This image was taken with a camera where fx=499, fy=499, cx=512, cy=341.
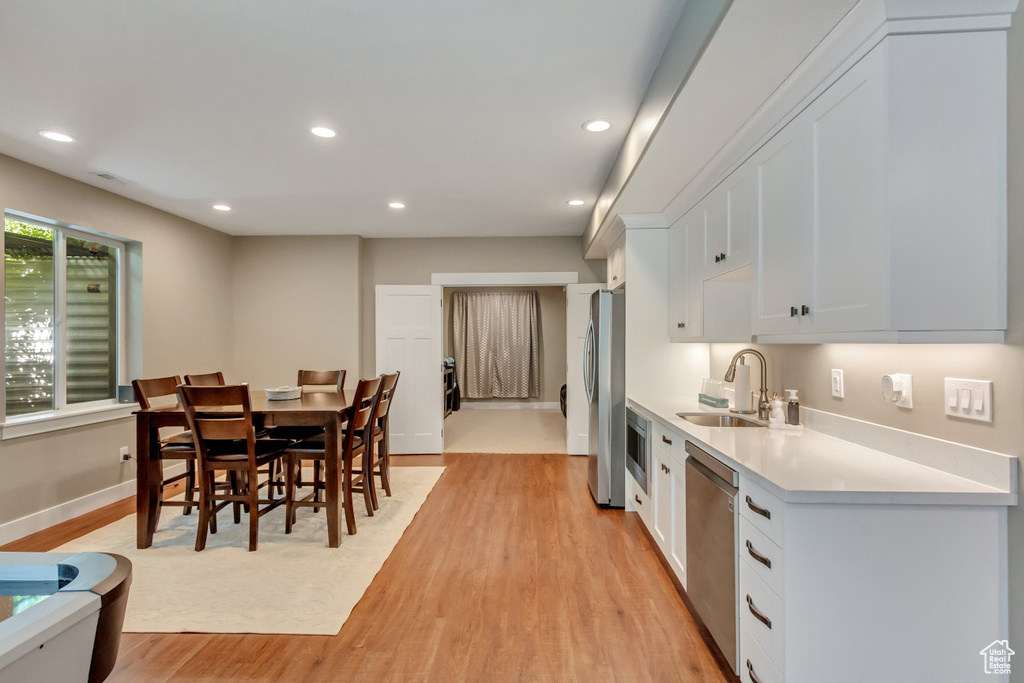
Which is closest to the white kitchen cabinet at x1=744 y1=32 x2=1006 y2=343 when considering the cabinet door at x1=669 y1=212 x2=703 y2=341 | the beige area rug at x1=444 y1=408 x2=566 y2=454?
the cabinet door at x1=669 y1=212 x2=703 y2=341

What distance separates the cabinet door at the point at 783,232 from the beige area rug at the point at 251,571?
91.1 inches

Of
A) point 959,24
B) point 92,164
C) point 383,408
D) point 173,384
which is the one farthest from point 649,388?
point 92,164

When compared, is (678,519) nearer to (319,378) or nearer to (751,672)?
(751,672)

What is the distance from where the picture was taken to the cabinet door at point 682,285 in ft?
10.3

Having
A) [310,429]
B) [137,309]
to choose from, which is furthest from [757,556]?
[137,309]

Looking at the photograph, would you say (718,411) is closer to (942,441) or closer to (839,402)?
(839,402)

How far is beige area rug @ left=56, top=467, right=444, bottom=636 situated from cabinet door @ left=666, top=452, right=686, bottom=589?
157 centimetres

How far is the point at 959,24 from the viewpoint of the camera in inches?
53.1

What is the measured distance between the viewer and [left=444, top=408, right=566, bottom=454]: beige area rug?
5.85m

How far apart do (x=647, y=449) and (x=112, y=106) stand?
3445mm

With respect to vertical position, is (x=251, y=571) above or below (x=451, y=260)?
below

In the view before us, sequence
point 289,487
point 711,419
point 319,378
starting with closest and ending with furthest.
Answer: point 711,419 < point 289,487 < point 319,378

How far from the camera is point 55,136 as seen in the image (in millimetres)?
2869
